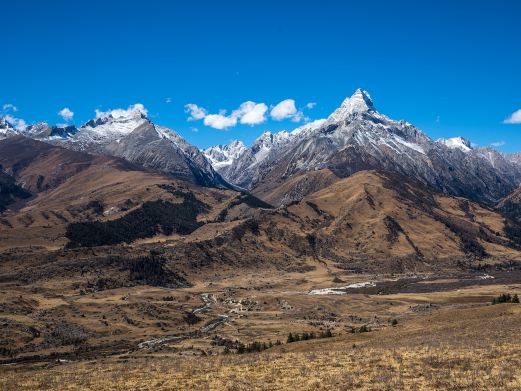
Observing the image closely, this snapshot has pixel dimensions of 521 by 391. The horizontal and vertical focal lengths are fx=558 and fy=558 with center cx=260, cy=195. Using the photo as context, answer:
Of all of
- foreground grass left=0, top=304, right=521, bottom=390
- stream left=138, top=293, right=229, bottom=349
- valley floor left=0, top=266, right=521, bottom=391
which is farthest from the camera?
stream left=138, top=293, right=229, bottom=349

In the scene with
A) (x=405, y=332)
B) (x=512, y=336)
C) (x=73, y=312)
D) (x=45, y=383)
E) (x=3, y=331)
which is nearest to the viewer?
(x=45, y=383)

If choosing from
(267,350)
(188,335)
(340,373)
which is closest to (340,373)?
(340,373)

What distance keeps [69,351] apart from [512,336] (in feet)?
323

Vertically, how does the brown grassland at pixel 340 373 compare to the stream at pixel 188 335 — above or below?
above

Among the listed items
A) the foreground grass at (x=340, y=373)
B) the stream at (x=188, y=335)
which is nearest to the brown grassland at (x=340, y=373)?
the foreground grass at (x=340, y=373)

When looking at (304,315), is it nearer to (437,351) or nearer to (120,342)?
(120,342)

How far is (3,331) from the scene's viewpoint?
138 metres

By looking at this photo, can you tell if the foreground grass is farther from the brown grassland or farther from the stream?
the stream

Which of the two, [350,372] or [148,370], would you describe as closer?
[350,372]

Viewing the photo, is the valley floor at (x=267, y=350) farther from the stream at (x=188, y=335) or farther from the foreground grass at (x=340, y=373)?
the stream at (x=188, y=335)

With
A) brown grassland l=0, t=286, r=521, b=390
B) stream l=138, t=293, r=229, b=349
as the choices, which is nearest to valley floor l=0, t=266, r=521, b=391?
brown grassland l=0, t=286, r=521, b=390

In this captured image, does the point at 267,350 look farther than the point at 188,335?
No

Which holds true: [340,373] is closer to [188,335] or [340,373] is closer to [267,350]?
[267,350]

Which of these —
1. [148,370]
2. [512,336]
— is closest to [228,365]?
[148,370]
